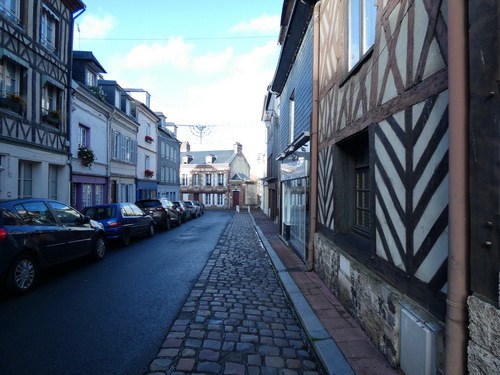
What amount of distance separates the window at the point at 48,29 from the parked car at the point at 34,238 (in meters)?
8.49

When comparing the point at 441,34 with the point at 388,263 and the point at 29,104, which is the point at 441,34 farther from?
the point at 29,104

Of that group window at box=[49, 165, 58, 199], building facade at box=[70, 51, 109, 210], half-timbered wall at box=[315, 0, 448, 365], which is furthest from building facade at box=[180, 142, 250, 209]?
half-timbered wall at box=[315, 0, 448, 365]

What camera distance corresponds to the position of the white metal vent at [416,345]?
90.7 inches

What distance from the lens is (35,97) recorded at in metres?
11.1

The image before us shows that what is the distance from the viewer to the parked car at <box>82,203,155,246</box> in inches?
391

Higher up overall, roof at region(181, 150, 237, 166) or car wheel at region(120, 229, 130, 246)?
roof at region(181, 150, 237, 166)

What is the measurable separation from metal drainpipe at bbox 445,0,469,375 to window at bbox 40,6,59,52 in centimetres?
1363

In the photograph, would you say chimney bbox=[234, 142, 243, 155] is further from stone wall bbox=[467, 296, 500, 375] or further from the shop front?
stone wall bbox=[467, 296, 500, 375]

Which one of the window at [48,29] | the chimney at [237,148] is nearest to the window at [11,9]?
the window at [48,29]

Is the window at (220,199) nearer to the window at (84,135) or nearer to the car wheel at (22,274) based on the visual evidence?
the window at (84,135)

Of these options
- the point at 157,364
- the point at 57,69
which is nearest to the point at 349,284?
the point at 157,364

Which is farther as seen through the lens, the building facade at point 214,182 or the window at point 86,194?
the building facade at point 214,182

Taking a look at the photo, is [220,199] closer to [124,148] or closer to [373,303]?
[124,148]

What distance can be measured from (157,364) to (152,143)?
25.7 m
